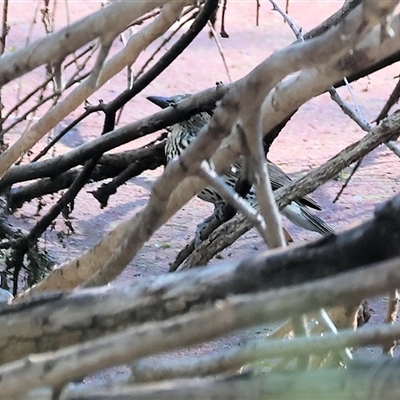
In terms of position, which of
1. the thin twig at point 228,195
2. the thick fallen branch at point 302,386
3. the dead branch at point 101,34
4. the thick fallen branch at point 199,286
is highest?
the dead branch at point 101,34

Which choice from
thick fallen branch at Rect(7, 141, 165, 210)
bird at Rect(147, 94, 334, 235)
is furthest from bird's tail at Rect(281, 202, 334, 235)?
thick fallen branch at Rect(7, 141, 165, 210)

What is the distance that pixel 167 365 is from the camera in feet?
2.25

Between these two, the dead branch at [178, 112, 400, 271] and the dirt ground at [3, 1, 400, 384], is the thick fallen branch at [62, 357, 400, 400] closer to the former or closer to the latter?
the dead branch at [178, 112, 400, 271]

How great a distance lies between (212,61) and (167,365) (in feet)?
15.8

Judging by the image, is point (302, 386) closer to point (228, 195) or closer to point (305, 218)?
point (228, 195)

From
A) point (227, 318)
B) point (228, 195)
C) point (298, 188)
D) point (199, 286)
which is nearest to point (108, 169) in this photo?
point (298, 188)

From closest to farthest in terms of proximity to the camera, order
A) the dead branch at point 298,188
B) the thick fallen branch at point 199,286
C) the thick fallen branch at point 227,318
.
Answer: the thick fallen branch at point 227,318, the thick fallen branch at point 199,286, the dead branch at point 298,188

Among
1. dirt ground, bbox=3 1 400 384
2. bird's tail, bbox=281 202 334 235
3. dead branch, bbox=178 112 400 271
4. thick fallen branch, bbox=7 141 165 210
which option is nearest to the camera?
dead branch, bbox=178 112 400 271

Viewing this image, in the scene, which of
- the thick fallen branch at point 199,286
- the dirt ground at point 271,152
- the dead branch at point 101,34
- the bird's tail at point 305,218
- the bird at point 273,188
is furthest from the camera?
the dirt ground at point 271,152

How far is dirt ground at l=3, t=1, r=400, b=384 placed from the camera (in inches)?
111

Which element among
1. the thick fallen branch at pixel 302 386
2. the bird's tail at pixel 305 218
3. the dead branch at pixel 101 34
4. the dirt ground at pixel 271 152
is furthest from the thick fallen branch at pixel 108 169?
the thick fallen branch at pixel 302 386

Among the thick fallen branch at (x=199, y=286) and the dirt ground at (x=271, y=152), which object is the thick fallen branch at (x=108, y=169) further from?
the thick fallen branch at (x=199, y=286)

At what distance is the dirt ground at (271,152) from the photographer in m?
2.82

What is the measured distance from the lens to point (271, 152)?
3.95 m
